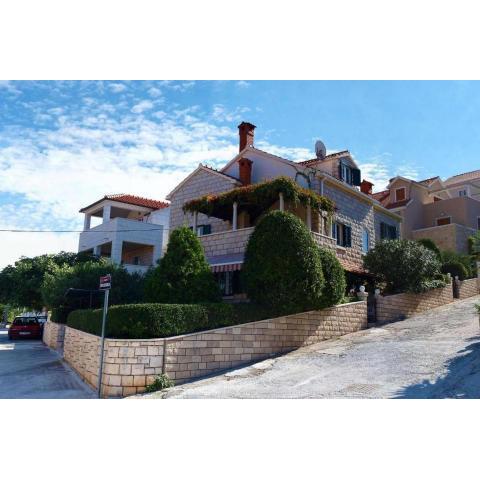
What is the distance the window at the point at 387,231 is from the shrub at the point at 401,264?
278 inches

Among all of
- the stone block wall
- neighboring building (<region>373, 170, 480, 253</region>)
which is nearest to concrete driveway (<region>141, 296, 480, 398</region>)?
the stone block wall

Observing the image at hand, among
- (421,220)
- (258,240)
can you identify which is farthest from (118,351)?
(421,220)

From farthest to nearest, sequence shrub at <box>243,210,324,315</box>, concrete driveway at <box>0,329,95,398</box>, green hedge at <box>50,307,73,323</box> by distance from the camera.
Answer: green hedge at <box>50,307,73,323</box>
shrub at <box>243,210,324,315</box>
concrete driveway at <box>0,329,95,398</box>

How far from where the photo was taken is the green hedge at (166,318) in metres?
14.5

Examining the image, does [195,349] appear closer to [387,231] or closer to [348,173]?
[348,173]

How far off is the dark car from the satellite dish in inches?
1052

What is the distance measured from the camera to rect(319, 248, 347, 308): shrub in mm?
19750

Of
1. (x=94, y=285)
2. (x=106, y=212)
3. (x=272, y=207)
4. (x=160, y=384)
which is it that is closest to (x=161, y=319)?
(x=160, y=384)

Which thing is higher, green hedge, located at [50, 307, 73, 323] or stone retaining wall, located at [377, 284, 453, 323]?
stone retaining wall, located at [377, 284, 453, 323]

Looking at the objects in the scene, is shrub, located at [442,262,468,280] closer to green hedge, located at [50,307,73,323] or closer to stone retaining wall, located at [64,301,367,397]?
stone retaining wall, located at [64,301,367,397]

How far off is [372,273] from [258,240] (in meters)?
10.8

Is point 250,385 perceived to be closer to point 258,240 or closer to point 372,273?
point 258,240

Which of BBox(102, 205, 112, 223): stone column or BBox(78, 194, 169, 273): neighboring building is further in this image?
BBox(102, 205, 112, 223): stone column

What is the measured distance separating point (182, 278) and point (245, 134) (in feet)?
51.9
